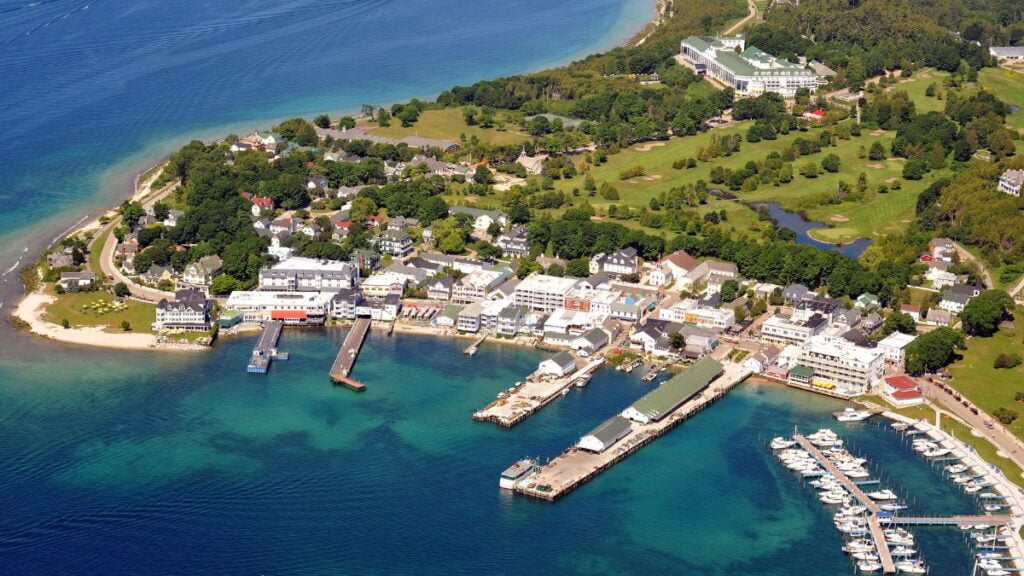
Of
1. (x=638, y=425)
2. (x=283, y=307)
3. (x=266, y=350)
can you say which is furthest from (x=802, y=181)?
(x=266, y=350)

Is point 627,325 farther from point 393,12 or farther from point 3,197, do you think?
point 393,12

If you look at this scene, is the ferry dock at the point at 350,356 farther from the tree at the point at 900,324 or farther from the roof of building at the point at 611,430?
the tree at the point at 900,324

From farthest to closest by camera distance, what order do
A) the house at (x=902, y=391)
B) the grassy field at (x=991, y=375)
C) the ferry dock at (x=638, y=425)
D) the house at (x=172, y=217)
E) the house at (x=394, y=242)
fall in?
the house at (x=172, y=217)
the house at (x=394, y=242)
the house at (x=902, y=391)
the grassy field at (x=991, y=375)
the ferry dock at (x=638, y=425)

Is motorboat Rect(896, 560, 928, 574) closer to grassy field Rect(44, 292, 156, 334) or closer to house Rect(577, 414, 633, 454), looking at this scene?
house Rect(577, 414, 633, 454)

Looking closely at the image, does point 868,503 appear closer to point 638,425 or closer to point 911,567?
point 911,567

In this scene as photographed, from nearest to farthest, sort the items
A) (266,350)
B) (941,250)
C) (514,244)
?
(266,350), (941,250), (514,244)

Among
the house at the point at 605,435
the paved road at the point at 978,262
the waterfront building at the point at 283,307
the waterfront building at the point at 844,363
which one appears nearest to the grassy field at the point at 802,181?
the paved road at the point at 978,262

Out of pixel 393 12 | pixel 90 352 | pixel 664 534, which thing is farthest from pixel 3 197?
pixel 393 12
